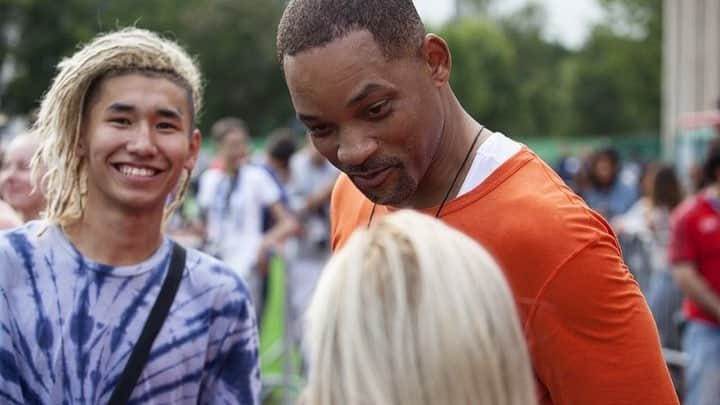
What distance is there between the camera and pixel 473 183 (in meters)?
2.56

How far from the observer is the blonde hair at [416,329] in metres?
1.59

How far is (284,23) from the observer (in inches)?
101

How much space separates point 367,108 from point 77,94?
1.33 m

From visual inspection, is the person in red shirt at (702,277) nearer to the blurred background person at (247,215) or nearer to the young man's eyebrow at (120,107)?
the blurred background person at (247,215)

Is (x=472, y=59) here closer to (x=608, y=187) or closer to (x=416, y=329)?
(x=608, y=187)

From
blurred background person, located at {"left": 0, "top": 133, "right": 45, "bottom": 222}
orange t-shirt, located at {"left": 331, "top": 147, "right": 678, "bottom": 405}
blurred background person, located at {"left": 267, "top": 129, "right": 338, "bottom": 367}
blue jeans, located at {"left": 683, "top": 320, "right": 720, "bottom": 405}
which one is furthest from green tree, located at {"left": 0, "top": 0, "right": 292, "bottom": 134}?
orange t-shirt, located at {"left": 331, "top": 147, "right": 678, "bottom": 405}

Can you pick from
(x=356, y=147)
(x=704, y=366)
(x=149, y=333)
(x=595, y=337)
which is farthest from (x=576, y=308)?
(x=704, y=366)

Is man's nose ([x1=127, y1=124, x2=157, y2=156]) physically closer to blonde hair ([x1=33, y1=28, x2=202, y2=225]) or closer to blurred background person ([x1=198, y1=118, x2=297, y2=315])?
blonde hair ([x1=33, y1=28, x2=202, y2=225])

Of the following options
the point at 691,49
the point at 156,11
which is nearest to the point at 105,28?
the point at 691,49

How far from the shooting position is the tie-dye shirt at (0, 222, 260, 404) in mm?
3092

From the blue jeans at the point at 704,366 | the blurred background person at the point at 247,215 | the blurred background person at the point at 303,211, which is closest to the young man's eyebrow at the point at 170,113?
the blue jeans at the point at 704,366

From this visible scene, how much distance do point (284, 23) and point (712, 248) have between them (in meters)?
5.51

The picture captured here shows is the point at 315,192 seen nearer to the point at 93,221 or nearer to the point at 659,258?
the point at 659,258

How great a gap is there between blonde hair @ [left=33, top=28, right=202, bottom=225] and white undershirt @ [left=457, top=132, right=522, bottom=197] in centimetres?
126
